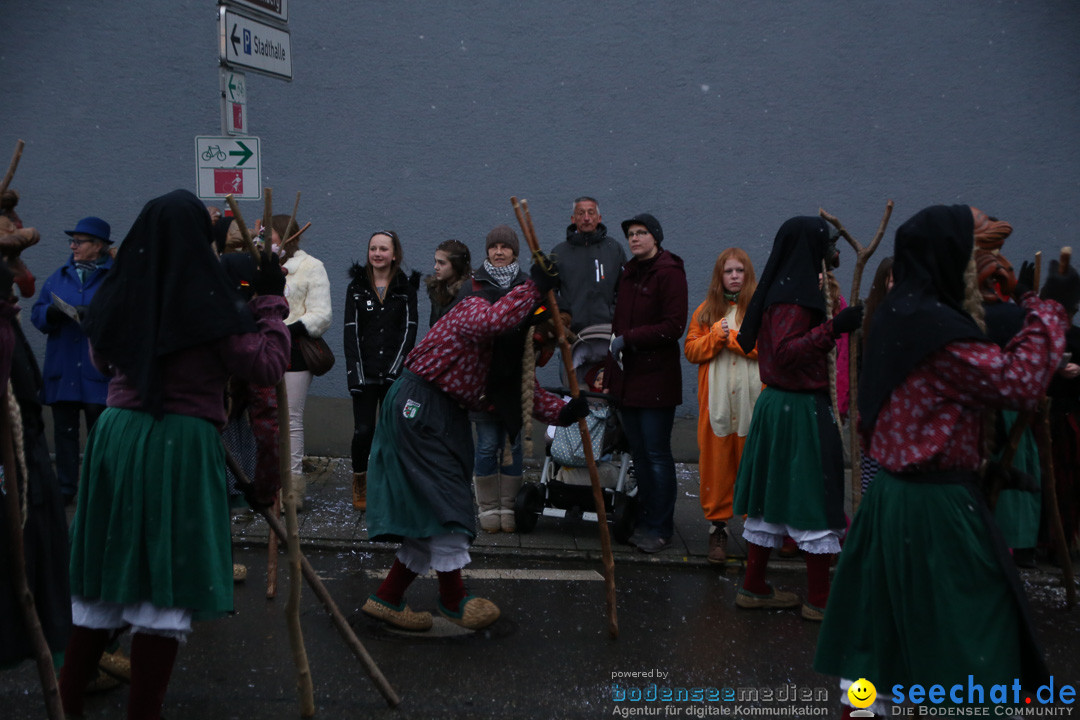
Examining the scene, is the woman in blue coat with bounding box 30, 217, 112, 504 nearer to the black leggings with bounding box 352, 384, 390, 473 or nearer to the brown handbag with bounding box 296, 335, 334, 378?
the brown handbag with bounding box 296, 335, 334, 378

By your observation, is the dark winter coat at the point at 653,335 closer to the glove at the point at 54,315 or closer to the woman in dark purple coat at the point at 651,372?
the woman in dark purple coat at the point at 651,372

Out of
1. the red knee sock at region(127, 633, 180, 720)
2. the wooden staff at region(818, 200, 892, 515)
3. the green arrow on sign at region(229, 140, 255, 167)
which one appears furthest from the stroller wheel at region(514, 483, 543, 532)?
the red knee sock at region(127, 633, 180, 720)

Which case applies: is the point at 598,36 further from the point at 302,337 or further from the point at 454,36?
the point at 302,337

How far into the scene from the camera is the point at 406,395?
4.68m

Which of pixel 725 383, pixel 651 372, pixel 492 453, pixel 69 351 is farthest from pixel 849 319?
A: pixel 69 351

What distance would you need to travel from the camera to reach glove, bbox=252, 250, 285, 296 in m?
3.61

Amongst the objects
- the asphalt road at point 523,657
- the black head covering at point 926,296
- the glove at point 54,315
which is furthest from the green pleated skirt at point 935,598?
the glove at point 54,315

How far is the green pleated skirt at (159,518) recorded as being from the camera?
11.0ft

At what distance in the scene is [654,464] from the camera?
6.54 metres

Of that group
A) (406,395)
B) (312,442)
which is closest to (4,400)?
(406,395)

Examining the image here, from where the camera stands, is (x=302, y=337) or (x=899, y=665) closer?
(x=899, y=665)

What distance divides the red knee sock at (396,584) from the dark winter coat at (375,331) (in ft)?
8.53

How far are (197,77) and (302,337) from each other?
12.0 feet

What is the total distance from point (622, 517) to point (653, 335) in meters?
1.20
